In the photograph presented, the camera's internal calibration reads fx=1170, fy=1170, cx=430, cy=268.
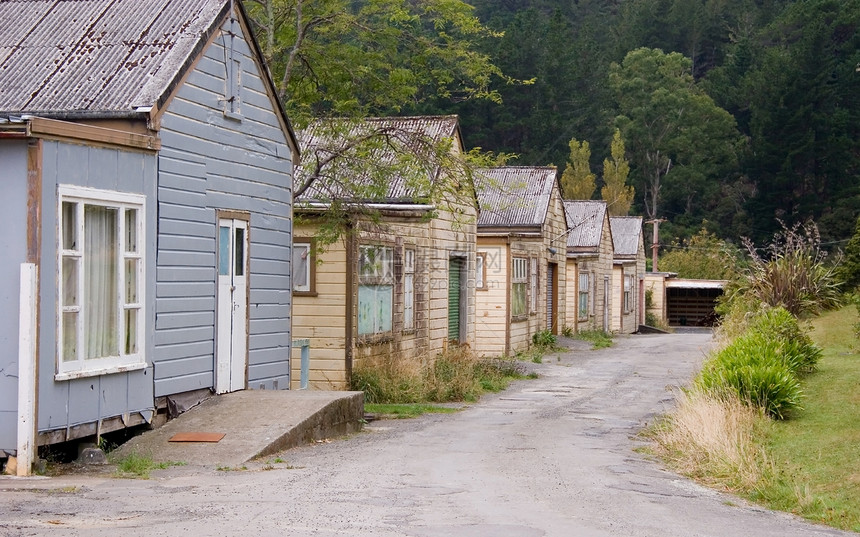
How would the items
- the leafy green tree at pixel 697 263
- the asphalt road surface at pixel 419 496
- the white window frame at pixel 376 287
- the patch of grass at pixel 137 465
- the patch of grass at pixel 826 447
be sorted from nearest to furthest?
the asphalt road surface at pixel 419 496
the patch of grass at pixel 826 447
the patch of grass at pixel 137 465
the white window frame at pixel 376 287
the leafy green tree at pixel 697 263

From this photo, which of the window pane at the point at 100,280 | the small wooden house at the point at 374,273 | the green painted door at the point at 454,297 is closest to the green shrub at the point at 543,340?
the green painted door at the point at 454,297

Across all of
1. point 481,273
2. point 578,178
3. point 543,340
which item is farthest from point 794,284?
point 578,178

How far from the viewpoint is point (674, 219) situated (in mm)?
83125

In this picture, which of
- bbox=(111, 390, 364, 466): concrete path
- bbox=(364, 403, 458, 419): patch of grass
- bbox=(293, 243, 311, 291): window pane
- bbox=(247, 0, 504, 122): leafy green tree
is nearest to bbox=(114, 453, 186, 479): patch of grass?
bbox=(111, 390, 364, 466): concrete path

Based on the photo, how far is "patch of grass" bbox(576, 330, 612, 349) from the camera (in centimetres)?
3659

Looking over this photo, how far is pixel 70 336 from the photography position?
11523mm

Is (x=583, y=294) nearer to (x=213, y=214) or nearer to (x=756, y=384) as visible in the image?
(x=756, y=384)

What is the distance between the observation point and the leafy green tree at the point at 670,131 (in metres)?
81.4

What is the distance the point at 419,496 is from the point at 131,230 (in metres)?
4.76

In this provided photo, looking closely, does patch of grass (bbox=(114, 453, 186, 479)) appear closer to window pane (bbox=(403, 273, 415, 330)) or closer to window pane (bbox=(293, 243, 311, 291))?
window pane (bbox=(293, 243, 311, 291))

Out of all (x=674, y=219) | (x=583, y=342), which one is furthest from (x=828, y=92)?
(x=583, y=342)

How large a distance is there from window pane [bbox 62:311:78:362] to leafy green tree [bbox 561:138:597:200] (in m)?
55.5

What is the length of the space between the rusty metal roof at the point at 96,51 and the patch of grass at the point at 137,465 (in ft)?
12.3

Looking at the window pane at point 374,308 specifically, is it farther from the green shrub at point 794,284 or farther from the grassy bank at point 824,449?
the green shrub at point 794,284
